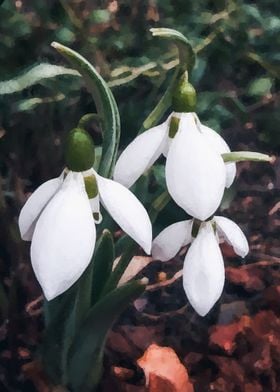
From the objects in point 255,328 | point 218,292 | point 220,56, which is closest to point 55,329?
point 218,292

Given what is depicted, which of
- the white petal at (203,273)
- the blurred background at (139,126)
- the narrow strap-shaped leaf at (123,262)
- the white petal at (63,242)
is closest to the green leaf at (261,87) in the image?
the blurred background at (139,126)

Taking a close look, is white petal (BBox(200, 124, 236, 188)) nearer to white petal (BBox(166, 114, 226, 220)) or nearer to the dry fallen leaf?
white petal (BBox(166, 114, 226, 220))

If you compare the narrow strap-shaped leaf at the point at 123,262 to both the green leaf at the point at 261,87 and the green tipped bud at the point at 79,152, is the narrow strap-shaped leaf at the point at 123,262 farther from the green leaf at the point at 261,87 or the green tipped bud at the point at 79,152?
the green leaf at the point at 261,87

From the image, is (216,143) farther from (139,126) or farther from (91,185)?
(139,126)

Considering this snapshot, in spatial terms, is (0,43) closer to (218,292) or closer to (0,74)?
(0,74)

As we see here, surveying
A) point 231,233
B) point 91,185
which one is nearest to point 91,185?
point 91,185

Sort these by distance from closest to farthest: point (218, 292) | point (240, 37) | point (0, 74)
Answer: point (218, 292) < point (0, 74) < point (240, 37)
